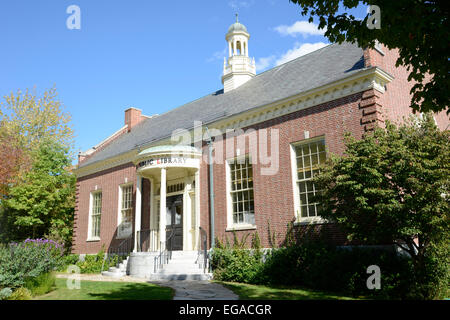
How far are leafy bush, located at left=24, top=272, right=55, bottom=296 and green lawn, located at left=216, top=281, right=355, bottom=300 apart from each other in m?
5.15

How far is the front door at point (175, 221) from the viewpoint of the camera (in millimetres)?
17078

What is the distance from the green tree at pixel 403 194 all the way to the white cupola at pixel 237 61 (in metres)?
11.7

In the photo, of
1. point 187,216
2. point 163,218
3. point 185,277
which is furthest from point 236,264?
point 187,216

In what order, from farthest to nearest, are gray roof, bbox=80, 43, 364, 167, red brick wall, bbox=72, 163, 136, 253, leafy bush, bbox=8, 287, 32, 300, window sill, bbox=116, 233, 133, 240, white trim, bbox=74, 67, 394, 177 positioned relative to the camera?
red brick wall, bbox=72, 163, 136, 253 → window sill, bbox=116, 233, 133, 240 → gray roof, bbox=80, 43, 364, 167 → white trim, bbox=74, 67, 394, 177 → leafy bush, bbox=8, 287, 32, 300

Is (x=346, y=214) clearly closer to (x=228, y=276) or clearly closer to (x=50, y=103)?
(x=228, y=276)

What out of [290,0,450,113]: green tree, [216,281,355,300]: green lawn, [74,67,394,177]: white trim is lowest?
[216,281,355,300]: green lawn

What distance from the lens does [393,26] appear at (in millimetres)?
5930

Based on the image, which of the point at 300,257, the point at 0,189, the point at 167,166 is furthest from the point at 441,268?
the point at 0,189

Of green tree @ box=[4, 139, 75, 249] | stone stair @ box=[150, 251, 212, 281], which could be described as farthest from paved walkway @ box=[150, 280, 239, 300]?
green tree @ box=[4, 139, 75, 249]

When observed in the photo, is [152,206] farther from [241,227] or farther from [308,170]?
[308,170]

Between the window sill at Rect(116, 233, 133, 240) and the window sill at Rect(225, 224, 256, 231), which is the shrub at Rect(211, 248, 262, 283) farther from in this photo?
the window sill at Rect(116, 233, 133, 240)

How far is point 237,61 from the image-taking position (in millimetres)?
21125

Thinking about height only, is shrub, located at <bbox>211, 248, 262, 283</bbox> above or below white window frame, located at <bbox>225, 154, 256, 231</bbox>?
below

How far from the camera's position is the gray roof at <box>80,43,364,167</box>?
1402 cm
